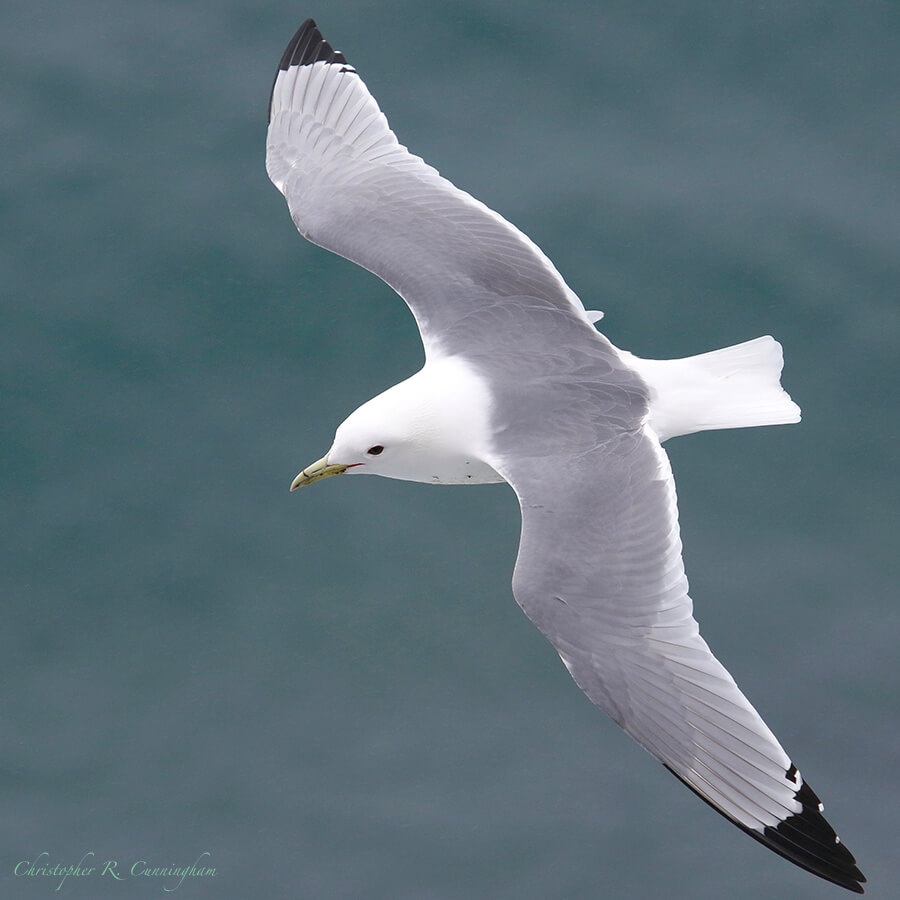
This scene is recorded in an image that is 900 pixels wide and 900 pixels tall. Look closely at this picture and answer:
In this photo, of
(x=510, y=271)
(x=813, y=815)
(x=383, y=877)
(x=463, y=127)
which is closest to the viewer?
(x=813, y=815)

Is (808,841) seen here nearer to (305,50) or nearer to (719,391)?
(719,391)

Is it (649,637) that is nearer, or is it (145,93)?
(649,637)

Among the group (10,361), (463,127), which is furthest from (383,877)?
(463,127)

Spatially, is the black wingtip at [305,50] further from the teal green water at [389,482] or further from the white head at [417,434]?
the white head at [417,434]

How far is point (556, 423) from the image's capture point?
294 inches

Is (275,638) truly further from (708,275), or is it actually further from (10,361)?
(708,275)

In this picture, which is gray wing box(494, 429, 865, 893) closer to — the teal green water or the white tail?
the white tail

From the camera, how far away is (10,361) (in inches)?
408

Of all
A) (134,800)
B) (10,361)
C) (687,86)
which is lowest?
(134,800)

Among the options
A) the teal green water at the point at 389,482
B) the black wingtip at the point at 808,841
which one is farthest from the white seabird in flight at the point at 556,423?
the teal green water at the point at 389,482

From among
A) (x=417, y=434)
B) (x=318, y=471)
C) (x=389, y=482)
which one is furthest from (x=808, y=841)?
(x=389, y=482)

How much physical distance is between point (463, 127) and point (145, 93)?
208cm

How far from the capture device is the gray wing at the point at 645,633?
6438 millimetres

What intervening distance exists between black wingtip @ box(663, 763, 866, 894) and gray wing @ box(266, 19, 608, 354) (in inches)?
97.4
